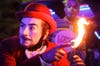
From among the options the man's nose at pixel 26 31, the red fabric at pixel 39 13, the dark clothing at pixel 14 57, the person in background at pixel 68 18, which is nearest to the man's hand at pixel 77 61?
the person in background at pixel 68 18

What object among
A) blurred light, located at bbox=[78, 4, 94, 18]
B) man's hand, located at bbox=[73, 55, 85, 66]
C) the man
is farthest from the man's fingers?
blurred light, located at bbox=[78, 4, 94, 18]

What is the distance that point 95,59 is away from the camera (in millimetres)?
2162

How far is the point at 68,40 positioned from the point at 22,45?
1.18 feet

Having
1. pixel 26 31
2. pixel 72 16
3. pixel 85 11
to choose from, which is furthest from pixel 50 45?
pixel 85 11

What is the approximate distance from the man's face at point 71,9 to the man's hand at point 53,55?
34 cm

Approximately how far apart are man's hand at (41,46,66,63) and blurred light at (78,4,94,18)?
0.40 metres

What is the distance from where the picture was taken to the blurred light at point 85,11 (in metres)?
2.09

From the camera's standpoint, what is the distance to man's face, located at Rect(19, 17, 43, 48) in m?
1.85

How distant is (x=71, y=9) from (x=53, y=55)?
0.46 meters

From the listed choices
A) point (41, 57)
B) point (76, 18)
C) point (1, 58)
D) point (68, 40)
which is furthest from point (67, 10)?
point (1, 58)

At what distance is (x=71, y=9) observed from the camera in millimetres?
2094

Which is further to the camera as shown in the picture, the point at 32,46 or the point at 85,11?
the point at 85,11

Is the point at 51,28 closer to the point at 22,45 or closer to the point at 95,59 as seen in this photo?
the point at 22,45

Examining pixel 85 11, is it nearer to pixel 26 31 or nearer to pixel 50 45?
pixel 50 45
